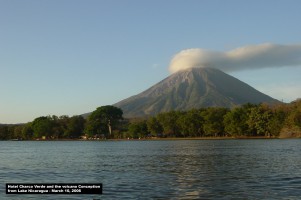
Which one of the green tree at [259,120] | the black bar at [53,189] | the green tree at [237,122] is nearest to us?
the black bar at [53,189]

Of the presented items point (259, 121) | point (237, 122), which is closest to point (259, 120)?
point (259, 121)

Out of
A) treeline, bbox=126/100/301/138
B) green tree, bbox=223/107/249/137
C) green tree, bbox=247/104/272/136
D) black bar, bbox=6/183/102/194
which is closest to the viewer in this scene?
black bar, bbox=6/183/102/194

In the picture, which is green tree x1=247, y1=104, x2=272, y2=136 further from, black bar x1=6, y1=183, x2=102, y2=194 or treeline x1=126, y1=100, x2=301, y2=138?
black bar x1=6, y1=183, x2=102, y2=194

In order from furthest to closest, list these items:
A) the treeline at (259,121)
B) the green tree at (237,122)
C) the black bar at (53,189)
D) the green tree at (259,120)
Result: the green tree at (237,122) → the green tree at (259,120) → the treeline at (259,121) → the black bar at (53,189)

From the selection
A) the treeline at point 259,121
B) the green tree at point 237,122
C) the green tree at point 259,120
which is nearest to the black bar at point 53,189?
the treeline at point 259,121

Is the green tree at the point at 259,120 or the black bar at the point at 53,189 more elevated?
the green tree at the point at 259,120

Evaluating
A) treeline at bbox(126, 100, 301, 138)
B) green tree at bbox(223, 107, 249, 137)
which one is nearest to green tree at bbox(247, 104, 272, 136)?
treeline at bbox(126, 100, 301, 138)

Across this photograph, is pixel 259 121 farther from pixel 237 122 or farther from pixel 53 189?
pixel 53 189

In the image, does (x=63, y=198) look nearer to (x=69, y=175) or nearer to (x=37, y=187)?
(x=37, y=187)

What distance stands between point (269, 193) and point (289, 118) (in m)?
146

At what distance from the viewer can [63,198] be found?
28969 mm

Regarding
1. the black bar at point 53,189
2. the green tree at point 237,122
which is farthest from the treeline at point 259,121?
the black bar at point 53,189

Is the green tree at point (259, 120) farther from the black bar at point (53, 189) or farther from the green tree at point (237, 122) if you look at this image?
the black bar at point (53, 189)

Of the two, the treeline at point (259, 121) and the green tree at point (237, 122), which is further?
the green tree at point (237, 122)
